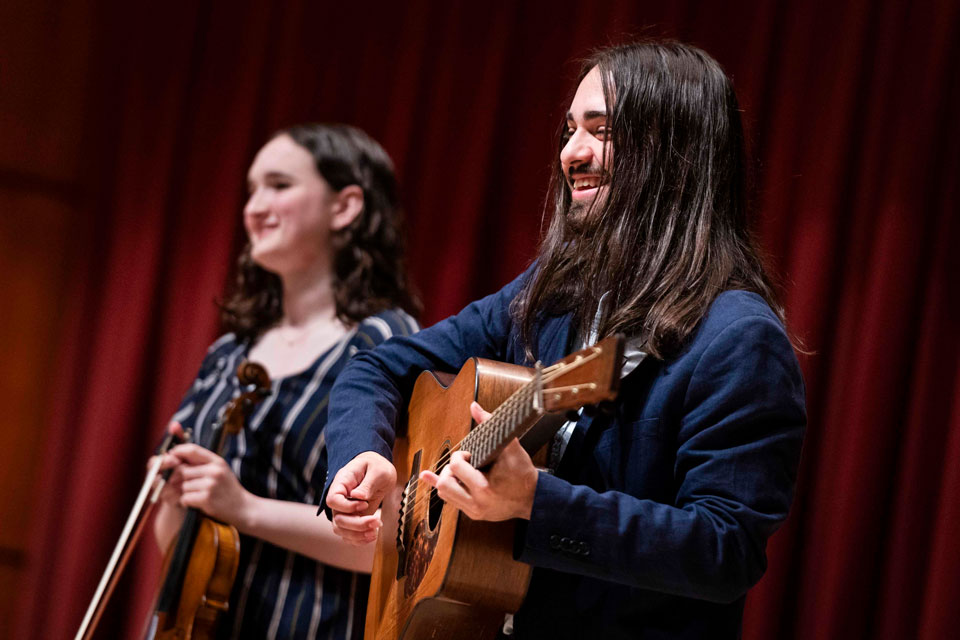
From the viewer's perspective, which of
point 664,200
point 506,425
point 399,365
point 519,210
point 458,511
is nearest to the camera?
point 506,425

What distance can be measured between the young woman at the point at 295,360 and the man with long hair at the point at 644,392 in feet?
2.10

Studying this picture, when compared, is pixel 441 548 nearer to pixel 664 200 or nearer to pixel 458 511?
pixel 458 511

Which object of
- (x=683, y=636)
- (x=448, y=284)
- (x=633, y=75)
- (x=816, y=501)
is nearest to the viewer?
(x=683, y=636)

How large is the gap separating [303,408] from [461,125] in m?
1.13

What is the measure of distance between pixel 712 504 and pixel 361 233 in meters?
1.67

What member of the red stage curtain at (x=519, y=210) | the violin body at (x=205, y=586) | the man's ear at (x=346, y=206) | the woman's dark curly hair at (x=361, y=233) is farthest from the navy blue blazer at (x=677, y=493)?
the man's ear at (x=346, y=206)

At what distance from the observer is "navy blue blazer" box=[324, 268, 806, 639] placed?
128 centimetres

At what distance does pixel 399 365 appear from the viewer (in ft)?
6.26

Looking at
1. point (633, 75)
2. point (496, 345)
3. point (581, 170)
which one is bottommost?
point (496, 345)

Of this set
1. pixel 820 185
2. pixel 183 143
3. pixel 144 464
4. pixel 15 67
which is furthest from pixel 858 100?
pixel 15 67

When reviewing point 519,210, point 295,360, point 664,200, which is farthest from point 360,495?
point 519,210

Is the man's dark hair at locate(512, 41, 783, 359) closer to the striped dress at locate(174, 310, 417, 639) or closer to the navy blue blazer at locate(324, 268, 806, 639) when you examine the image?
the navy blue blazer at locate(324, 268, 806, 639)

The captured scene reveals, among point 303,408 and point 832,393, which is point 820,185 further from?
point 303,408

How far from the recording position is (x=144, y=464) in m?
3.49
